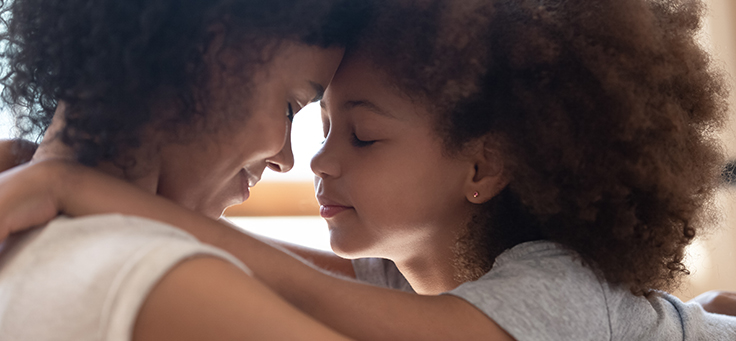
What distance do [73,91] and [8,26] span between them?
20 cm

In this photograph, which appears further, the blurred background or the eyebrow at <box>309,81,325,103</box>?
the blurred background

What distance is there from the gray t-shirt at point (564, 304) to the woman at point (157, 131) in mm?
299

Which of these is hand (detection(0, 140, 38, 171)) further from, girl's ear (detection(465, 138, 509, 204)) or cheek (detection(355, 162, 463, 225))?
girl's ear (detection(465, 138, 509, 204))

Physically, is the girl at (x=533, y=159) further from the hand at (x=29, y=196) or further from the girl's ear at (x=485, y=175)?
the hand at (x=29, y=196)

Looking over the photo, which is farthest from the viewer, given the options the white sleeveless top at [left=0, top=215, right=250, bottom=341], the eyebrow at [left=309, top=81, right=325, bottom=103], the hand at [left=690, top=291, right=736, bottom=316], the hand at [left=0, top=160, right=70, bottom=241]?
the hand at [left=690, top=291, right=736, bottom=316]

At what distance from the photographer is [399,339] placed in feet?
2.69

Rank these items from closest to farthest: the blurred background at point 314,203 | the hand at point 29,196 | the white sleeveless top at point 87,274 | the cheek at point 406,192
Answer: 1. the white sleeveless top at point 87,274
2. the hand at point 29,196
3. the cheek at point 406,192
4. the blurred background at point 314,203

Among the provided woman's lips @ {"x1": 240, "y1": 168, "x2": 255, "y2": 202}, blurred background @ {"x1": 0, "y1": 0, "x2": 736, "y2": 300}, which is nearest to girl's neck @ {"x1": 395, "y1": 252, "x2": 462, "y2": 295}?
woman's lips @ {"x1": 240, "y1": 168, "x2": 255, "y2": 202}

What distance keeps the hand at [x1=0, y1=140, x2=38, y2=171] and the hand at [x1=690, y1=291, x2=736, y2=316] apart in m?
1.32

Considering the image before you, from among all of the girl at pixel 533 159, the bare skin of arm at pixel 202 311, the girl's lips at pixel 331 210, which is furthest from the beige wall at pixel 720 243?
the bare skin of arm at pixel 202 311

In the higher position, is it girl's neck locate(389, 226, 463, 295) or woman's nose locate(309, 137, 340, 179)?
woman's nose locate(309, 137, 340, 179)

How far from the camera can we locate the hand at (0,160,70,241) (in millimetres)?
674

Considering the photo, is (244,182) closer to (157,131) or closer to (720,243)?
Result: (157,131)

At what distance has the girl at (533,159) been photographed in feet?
3.15
